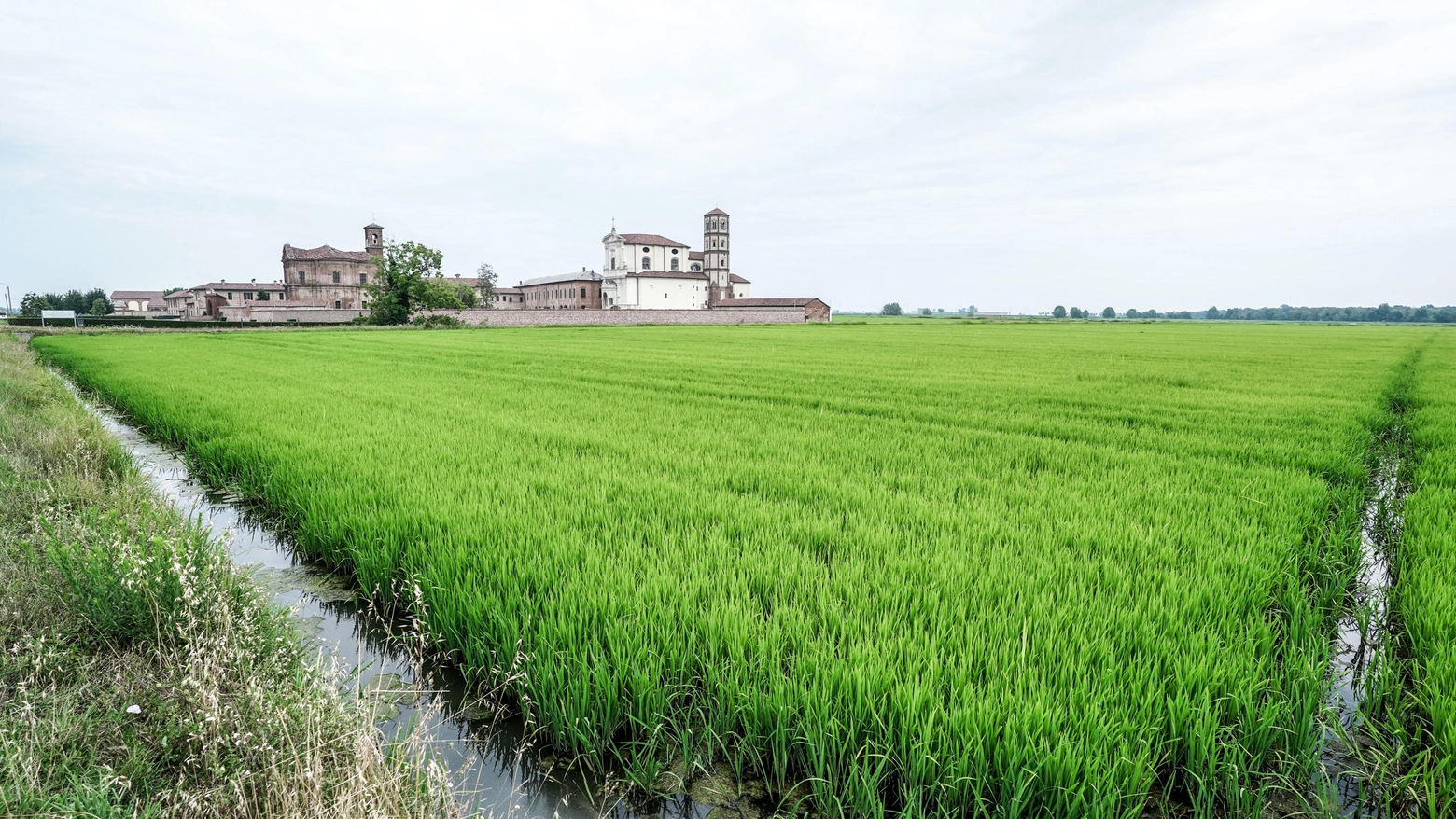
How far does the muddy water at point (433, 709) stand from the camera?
2535 mm

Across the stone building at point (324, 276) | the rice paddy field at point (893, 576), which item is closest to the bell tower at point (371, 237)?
the stone building at point (324, 276)

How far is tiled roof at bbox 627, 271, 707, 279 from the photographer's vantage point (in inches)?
3333

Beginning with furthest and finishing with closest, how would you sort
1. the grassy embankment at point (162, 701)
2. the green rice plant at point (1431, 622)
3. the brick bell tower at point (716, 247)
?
the brick bell tower at point (716, 247)
the green rice plant at point (1431, 622)
the grassy embankment at point (162, 701)

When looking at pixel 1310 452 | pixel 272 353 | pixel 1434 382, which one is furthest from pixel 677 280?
pixel 1310 452

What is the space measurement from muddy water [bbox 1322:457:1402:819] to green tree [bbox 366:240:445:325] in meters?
58.9

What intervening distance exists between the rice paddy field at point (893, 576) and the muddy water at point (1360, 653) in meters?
0.15

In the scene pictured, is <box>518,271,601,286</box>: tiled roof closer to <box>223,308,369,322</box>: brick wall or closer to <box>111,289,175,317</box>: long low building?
<box>223,308,369,322</box>: brick wall

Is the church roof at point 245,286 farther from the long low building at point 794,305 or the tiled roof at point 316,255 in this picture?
the long low building at point 794,305

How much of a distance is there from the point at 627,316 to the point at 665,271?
2753 centimetres

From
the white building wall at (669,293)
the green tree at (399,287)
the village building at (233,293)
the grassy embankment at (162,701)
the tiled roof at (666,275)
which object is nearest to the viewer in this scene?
the grassy embankment at (162,701)

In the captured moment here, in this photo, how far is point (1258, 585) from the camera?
374 centimetres

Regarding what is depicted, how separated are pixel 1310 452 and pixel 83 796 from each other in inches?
380

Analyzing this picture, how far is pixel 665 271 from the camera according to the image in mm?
90438

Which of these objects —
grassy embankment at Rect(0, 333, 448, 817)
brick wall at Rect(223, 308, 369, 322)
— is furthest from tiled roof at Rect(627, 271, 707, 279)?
grassy embankment at Rect(0, 333, 448, 817)
